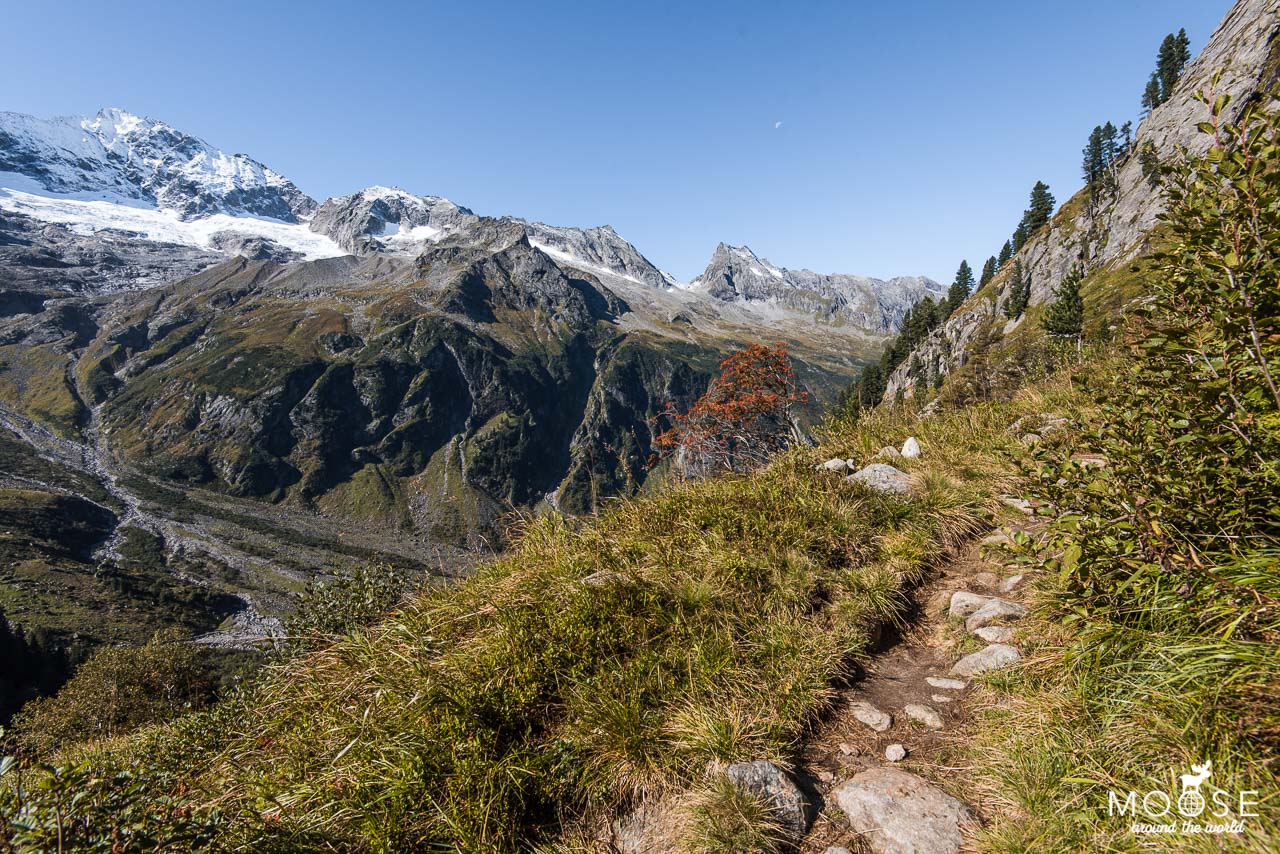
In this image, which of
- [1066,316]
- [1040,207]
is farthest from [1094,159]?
[1066,316]

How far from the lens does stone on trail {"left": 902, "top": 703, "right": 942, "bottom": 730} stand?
4.41m

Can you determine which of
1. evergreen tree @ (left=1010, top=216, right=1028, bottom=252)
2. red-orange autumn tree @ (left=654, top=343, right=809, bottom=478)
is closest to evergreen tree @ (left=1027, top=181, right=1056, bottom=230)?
evergreen tree @ (left=1010, top=216, right=1028, bottom=252)

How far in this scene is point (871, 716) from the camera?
4.61 meters

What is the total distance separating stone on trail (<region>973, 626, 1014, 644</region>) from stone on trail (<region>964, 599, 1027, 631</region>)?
9 centimetres

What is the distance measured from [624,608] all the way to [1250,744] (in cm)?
424

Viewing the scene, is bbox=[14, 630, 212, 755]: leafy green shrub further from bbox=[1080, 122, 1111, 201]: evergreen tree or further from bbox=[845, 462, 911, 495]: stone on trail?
bbox=[1080, 122, 1111, 201]: evergreen tree

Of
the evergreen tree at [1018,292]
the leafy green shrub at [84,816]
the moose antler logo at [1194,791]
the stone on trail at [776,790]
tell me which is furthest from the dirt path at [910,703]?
the evergreen tree at [1018,292]

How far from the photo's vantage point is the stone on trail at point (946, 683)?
188 inches

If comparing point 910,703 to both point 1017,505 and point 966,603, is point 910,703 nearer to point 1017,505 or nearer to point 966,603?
point 966,603

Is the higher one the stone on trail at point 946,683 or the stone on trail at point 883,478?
the stone on trail at point 883,478

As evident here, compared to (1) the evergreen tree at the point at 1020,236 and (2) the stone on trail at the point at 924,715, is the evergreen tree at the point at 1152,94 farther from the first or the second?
(2) the stone on trail at the point at 924,715

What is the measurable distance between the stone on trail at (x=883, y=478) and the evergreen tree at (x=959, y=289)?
138985mm

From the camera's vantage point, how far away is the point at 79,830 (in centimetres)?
269

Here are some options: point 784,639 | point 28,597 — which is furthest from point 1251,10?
point 28,597
